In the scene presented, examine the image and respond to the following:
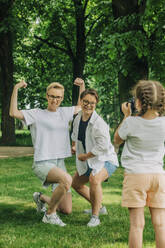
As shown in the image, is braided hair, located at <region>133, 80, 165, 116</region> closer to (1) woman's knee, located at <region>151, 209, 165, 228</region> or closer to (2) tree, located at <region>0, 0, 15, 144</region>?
(1) woman's knee, located at <region>151, 209, 165, 228</region>

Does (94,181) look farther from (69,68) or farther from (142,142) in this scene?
(69,68)

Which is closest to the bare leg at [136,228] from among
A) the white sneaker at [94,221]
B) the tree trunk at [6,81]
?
the white sneaker at [94,221]

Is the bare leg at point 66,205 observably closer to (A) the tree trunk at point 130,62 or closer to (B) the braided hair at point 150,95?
(B) the braided hair at point 150,95

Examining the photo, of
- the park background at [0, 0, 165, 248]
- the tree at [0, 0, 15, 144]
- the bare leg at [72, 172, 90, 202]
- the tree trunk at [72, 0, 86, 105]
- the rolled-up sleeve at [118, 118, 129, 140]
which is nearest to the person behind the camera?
the rolled-up sleeve at [118, 118, 129, 140]

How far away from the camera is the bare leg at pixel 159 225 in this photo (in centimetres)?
330

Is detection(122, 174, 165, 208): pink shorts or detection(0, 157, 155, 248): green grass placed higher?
detection(122, 174, 165, 208): pink shorts

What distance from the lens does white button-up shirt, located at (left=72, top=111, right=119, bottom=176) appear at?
489 cm

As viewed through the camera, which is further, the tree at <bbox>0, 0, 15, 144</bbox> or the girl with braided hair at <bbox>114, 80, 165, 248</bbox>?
the tree at <bbox>0, 0, 15, 144</bbox>

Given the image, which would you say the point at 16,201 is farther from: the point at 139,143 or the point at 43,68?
the point at 43,68

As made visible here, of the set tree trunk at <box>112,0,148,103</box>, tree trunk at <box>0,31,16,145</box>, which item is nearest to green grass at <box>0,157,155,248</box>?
tree trunk at <box>112,0,148,103</box>

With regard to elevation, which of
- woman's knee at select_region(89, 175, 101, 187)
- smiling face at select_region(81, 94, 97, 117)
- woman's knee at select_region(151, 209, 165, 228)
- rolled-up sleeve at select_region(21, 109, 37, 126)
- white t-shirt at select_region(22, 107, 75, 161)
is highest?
smiling face at select_region(81, 94, 97, 117)

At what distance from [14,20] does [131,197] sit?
41.5ft

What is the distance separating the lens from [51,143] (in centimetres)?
508

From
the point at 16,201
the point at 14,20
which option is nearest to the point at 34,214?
the point at 16,201
